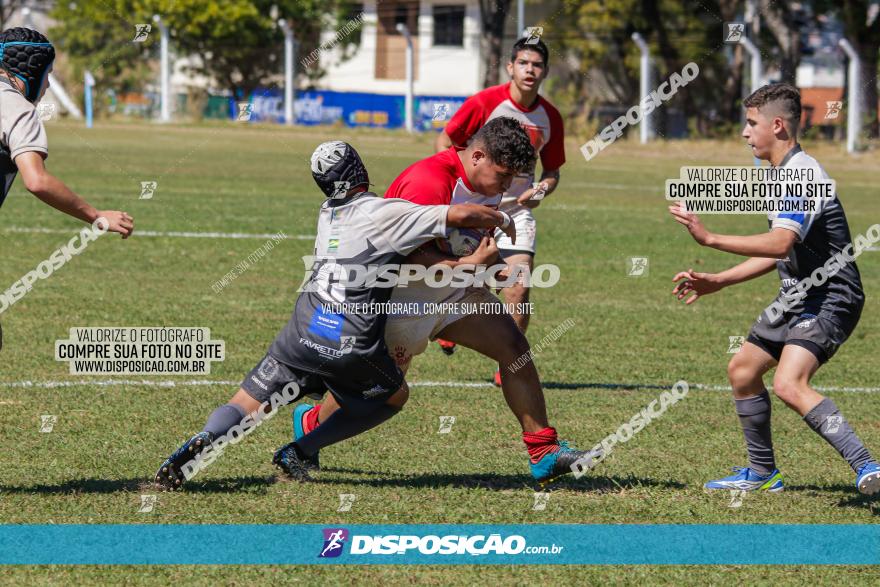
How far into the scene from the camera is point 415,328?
252 inches

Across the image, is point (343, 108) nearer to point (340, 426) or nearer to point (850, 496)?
point (340, 426)

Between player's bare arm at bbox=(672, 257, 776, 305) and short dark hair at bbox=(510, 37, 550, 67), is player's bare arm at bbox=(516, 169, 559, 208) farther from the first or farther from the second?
player's bare arm at bbox=(672, 257, 776, 305)

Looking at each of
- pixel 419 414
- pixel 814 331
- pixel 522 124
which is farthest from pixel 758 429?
pixel 522 124

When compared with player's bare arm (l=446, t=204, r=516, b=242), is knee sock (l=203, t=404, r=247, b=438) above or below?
below

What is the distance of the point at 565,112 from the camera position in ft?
161

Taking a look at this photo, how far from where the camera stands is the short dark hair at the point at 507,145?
20.2 ft

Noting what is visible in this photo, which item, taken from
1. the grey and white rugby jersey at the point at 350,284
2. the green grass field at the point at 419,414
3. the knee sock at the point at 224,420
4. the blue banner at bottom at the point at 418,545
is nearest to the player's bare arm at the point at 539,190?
the green grass field at the point at 419,414

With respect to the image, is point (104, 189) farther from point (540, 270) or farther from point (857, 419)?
point (857, 419)

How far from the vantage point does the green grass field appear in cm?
603

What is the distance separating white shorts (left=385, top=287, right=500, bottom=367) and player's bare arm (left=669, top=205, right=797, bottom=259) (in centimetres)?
109

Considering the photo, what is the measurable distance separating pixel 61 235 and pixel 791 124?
11841 mm

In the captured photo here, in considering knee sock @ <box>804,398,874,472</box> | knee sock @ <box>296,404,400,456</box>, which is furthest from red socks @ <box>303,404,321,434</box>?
knee sock @ <box>804,398,874,472</box>

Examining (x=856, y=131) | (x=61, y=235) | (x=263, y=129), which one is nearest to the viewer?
(x=61, y=235)

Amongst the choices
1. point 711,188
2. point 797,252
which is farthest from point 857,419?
point 711,188
